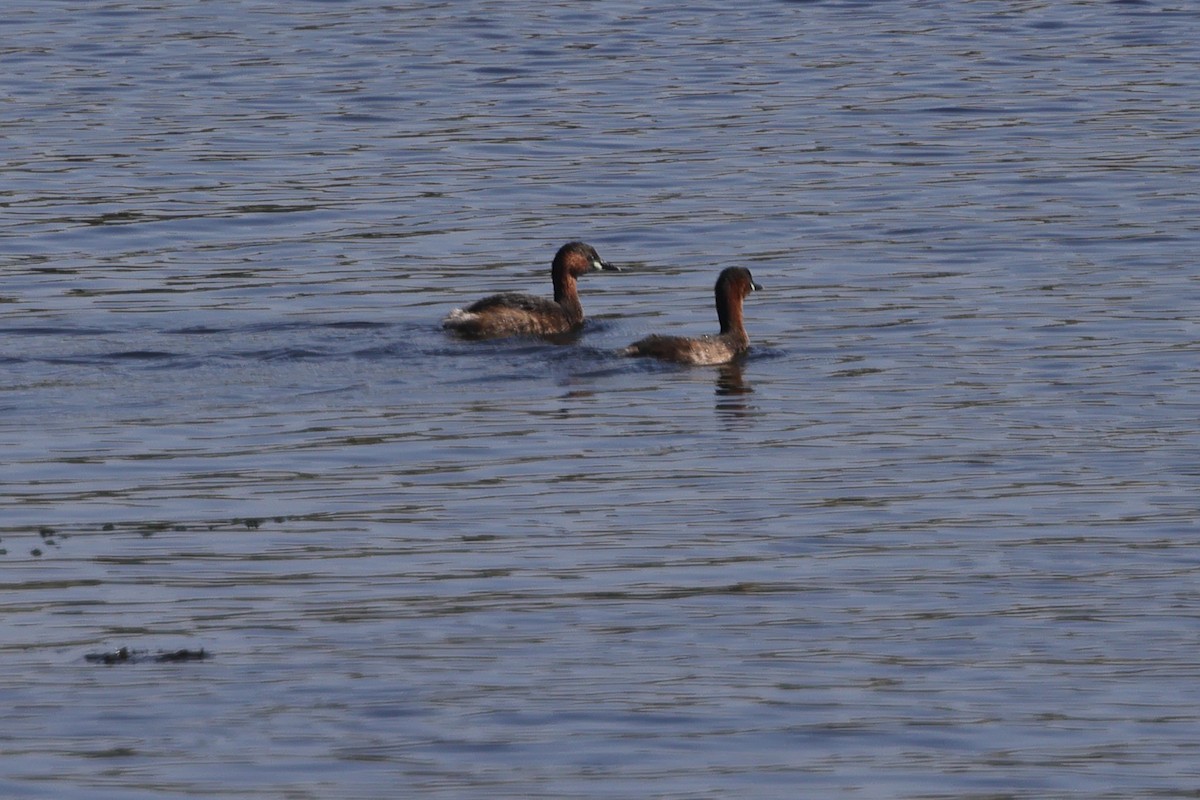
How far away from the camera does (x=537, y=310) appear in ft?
58.9

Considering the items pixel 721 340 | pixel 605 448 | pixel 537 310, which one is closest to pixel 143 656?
pixel 605 448

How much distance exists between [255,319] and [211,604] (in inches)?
311

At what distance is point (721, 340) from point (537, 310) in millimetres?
1548

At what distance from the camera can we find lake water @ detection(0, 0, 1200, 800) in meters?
8.88

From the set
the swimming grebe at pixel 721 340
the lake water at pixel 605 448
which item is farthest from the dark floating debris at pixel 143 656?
the swimming grebe at pixel 721 340

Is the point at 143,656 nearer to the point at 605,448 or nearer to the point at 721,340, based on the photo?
the point at 605,448

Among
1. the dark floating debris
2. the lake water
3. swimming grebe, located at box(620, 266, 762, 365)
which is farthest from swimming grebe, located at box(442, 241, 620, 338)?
the dark floating debris

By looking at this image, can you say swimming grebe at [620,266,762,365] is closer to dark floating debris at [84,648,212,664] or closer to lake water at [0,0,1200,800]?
lake water at [0,0,1200,800]

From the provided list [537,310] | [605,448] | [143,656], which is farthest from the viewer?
[537,310]

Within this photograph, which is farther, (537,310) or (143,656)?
(537,310)

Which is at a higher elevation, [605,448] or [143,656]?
[143,656]

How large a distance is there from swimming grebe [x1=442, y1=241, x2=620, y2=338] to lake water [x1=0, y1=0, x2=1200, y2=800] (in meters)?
0.17

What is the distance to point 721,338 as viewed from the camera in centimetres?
1738

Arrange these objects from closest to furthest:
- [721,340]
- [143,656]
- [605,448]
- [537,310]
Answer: [143,656], [605,448], [721,340], [537,310]
